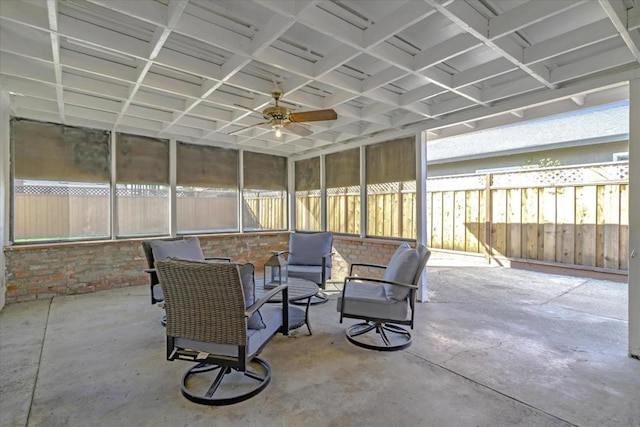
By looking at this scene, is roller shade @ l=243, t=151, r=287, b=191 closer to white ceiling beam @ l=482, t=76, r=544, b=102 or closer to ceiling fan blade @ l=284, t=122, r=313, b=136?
ceiling fan blade @ l=284, t=122, r=313, b=136

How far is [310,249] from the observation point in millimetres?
5219

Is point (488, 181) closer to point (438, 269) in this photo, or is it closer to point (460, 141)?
point (438, 269)

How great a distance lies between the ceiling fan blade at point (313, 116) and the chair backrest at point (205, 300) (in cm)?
191

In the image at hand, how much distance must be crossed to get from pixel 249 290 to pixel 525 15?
270cm

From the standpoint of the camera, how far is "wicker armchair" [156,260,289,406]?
2057 millimetres

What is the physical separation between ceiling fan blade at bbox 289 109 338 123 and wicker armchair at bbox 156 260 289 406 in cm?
188

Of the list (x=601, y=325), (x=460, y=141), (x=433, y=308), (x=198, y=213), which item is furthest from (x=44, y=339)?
(x=460, y=141)

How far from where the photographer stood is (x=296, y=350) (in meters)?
3.09

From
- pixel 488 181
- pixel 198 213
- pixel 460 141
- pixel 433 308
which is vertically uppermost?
pixel 460 141

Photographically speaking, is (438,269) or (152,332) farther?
(438,269)

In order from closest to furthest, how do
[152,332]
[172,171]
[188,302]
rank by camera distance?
[188,302], [152,332], [172,171]

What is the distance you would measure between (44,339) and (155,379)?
1.68 m

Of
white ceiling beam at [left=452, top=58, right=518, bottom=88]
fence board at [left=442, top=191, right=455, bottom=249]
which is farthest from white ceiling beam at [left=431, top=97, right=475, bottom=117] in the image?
fence board at [left=442, top=191, right=455, bottom=249]

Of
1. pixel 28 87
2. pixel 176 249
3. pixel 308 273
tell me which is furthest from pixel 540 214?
pixel 28 87
